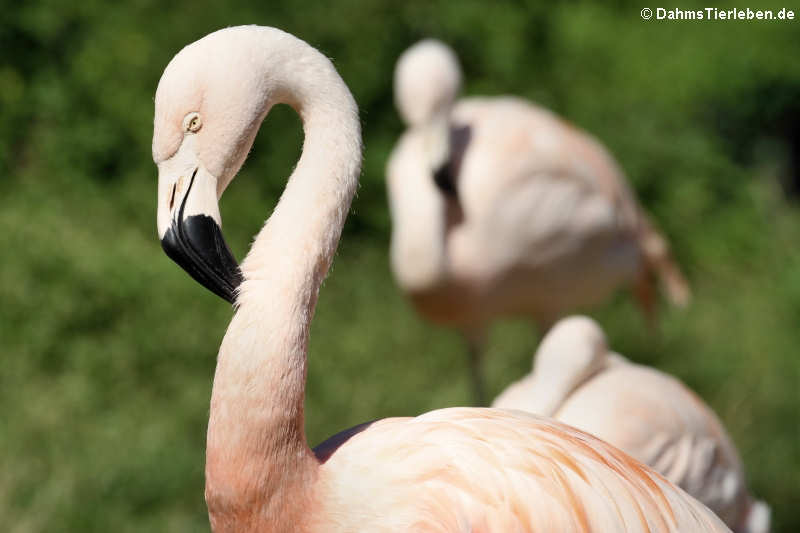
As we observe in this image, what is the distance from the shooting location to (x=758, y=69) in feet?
22.3

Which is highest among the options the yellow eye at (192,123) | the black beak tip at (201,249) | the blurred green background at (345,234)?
the yellow eye at (192,123)

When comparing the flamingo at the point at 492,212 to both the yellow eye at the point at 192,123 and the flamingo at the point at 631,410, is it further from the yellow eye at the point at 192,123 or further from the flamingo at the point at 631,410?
the yellow eye at the point at 192,123

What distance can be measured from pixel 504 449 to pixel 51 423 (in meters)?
2.54

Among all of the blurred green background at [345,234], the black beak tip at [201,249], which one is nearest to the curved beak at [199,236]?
the black beak tip at [201,249]

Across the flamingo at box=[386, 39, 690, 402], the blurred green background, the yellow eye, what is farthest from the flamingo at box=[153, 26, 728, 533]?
the flamingo at box=[386, 39, 690, 402]

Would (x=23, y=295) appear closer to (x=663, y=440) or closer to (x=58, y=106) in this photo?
(x=58, y=106)

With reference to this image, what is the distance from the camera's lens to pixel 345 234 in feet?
18.6

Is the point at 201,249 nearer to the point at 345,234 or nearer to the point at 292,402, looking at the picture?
the point at 292,402

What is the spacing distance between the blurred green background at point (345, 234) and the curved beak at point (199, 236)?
6.33 feet

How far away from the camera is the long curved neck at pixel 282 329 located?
1.81m

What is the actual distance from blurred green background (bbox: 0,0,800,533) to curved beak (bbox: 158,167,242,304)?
1930mm

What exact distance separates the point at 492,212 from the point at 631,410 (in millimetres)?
1473

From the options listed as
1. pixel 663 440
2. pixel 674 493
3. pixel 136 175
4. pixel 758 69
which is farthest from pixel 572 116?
pixel 674 493

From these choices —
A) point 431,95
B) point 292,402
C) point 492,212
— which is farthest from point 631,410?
point 431,95
